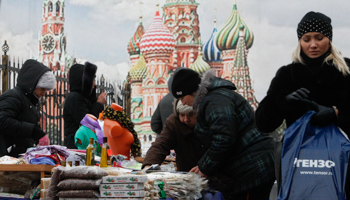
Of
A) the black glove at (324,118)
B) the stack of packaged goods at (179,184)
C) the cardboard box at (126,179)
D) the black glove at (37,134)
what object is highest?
the black glove at (324,118)

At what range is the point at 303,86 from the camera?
2.98m

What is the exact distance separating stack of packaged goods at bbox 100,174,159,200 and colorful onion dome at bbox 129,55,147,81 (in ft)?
140

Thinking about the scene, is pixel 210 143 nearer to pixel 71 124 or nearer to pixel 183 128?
pixel 183 128

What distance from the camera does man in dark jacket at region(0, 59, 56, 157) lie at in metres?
4.80

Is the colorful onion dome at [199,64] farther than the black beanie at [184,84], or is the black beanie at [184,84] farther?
the colorful onion dome at [199,64]

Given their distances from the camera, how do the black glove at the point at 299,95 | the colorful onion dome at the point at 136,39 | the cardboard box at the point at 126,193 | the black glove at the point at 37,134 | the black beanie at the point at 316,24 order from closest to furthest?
the black glove at the point at 299,95
the black beanie at the point at 316,24
the cardboard box at the point at 126,193
the black glove at the point at 37,134
the colorful onion dome at the point at 136,39

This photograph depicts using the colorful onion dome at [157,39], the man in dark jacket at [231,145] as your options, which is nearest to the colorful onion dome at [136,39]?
the colorful onion dome at [157,39]

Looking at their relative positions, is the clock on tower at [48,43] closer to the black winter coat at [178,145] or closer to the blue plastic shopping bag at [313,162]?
the black winter coat at [178,145]

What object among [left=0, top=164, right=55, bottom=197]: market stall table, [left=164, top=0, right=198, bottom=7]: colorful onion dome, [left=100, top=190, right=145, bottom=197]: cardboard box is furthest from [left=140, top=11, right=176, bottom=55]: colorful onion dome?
[left=100, top=190, right=145, bottom=197]: cardboard box

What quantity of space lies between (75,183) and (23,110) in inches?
73.0

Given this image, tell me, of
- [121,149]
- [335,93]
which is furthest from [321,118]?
[121,149]

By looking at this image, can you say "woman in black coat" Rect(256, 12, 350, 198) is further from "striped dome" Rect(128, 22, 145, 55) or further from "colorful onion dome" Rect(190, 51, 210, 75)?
"striped dome" Rect(128, 22, 145, 55)

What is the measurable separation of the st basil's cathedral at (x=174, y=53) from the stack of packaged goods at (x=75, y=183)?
39.1 meters

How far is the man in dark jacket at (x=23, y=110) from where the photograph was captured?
480cm
